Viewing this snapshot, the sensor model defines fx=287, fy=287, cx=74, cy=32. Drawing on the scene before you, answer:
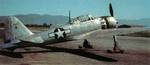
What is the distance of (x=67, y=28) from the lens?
18.9 m

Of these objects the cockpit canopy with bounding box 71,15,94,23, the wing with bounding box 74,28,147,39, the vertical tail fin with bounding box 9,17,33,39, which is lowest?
the wing with bounding box 74,28,147,39

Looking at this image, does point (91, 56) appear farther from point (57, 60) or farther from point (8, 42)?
point (8, 42)

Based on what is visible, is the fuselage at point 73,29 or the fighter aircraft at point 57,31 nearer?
the fighter aircraft at point 57,31

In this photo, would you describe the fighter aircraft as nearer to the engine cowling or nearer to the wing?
the engine cowling

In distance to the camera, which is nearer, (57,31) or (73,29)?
(57,31)

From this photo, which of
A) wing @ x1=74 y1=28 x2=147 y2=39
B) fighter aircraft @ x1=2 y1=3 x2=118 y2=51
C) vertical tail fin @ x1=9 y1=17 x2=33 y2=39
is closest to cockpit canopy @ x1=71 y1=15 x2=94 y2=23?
fighter aircraft @ x1=2 y1=3 x2=118 y2=51

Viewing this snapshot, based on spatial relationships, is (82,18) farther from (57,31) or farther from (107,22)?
(57,31)

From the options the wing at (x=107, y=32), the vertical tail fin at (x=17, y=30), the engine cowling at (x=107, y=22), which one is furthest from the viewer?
the engine cowling at (x=107, y=22)

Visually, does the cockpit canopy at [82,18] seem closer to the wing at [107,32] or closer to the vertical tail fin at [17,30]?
the wing at [107,32]

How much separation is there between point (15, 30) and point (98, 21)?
6.42 m

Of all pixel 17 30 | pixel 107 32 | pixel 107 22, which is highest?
pixel 107 22

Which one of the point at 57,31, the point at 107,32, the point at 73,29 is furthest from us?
the point at 107,32

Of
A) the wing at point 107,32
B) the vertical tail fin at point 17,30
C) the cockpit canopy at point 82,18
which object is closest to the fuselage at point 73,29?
the cockpit canopy at point 82,18

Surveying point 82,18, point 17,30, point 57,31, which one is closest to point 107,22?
point 82,18
